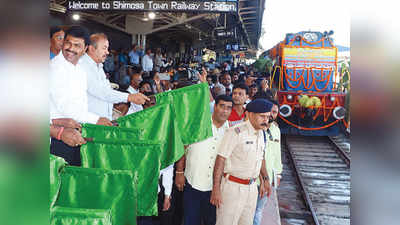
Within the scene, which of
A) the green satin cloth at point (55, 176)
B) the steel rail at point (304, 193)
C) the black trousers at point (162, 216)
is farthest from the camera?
the steel rail at point (304, 193)

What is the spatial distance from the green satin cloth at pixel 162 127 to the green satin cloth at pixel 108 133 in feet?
1.65

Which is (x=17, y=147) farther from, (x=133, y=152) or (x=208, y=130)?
(x=208, y=130)

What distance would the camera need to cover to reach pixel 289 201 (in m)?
6.77

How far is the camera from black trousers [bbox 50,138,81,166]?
2270 mm

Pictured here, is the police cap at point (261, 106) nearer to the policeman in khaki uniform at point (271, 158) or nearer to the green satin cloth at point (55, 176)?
the policeman in khaki uniform at point (271, 158)

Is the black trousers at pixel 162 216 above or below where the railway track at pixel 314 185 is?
above

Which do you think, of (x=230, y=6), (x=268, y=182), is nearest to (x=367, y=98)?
(x=268, y=182)

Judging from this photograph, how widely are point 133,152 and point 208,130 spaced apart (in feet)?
4.67

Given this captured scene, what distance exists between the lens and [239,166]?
3551 millimetres

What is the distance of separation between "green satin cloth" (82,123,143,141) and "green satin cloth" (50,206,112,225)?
0.92 meters

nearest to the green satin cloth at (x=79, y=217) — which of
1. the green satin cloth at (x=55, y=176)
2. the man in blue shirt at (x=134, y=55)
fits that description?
the green satin cloth at (x=55, y=176)

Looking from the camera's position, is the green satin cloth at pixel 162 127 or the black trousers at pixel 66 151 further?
the green satin cloth at pixel 162 127

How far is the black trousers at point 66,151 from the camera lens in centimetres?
227

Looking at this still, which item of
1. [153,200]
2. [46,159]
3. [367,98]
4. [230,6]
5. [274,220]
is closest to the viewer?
[367,98]
